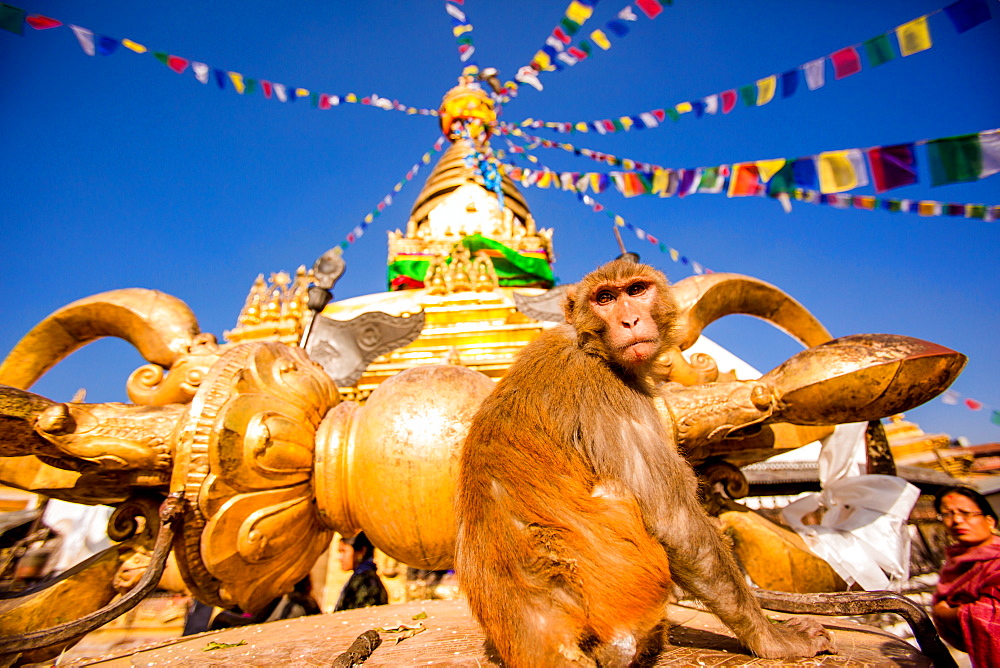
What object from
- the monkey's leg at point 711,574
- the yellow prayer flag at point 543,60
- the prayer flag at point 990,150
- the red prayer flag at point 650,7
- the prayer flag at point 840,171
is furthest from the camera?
the yellow prayer flag at point 543,60

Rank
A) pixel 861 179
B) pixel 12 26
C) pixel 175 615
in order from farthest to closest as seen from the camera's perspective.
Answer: pixel 175 615 < pixel 12 26 < pixel 861 179

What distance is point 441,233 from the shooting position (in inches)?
416

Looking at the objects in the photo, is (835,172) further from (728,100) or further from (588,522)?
(588,522)

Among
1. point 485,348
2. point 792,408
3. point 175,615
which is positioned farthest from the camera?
point 485,348

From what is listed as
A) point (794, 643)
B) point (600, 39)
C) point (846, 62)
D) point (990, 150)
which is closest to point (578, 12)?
point (600, 39)

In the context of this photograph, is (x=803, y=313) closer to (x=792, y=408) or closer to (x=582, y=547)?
(x=792, y=408)

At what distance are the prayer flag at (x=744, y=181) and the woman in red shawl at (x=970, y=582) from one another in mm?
2607

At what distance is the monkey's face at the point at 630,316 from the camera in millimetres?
1638

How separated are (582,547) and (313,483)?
1.61 metres

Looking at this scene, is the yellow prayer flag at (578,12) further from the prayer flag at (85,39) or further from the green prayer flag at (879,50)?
the prayer flag at (85,39)

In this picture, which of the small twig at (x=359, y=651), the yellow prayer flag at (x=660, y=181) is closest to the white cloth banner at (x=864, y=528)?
the small twig at (x=359, y=651)

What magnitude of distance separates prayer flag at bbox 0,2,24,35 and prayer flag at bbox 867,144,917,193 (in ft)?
20.1

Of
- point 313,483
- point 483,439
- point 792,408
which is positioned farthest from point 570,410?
point 313,483

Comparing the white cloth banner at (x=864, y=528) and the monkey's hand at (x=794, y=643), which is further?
the white cloth banner at (x=864, y=528)
